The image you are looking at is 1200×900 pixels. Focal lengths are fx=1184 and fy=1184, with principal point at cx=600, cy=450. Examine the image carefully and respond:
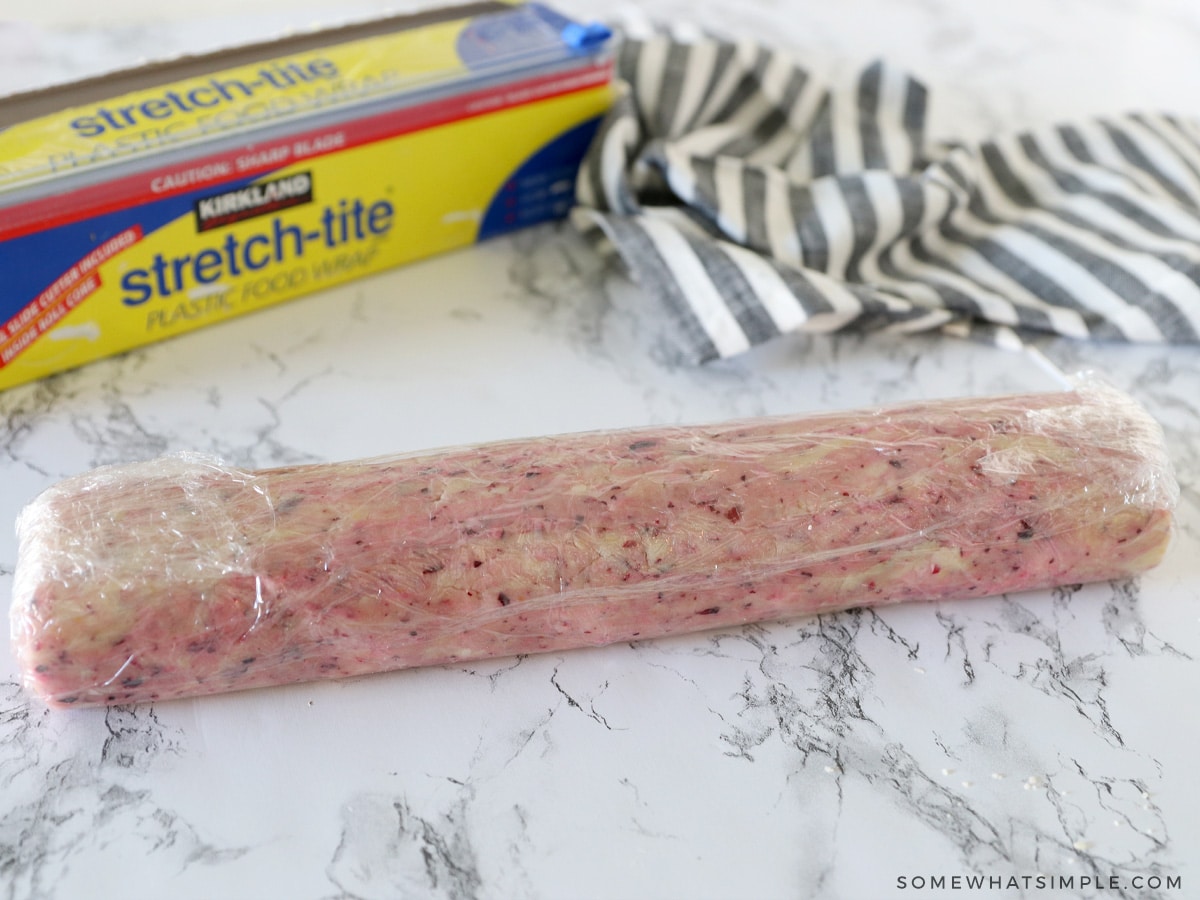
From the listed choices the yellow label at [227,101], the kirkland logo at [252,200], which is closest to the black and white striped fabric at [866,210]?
the yellow label at [227,101]

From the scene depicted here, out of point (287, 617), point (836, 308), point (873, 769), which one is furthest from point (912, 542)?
point (287, 617)

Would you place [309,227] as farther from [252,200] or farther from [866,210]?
[866,210]

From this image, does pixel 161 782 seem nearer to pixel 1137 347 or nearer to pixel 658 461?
pixel 658 461

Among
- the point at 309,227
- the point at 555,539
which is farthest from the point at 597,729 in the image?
the point at 309,227

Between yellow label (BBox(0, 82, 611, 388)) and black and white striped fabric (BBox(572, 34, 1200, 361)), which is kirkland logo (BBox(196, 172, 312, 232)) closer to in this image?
yellow label (BBox(0, 82, 611, 388))

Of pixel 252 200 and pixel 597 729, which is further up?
pixel 252 200

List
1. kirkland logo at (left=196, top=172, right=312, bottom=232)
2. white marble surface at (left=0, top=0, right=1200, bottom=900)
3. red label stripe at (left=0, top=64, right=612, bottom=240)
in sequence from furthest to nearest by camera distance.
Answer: kirkland logo at (left=196, top=172, right=312, bottom=232) < red label stripe at (left=0, top=64, right=612, bottom=240) < white marble surface at (left=0, top=0, right=1200, bottom=900)

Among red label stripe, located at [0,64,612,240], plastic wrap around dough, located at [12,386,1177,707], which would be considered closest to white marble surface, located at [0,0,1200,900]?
plastic wrap around dough, located at [12,386,1177,707]
